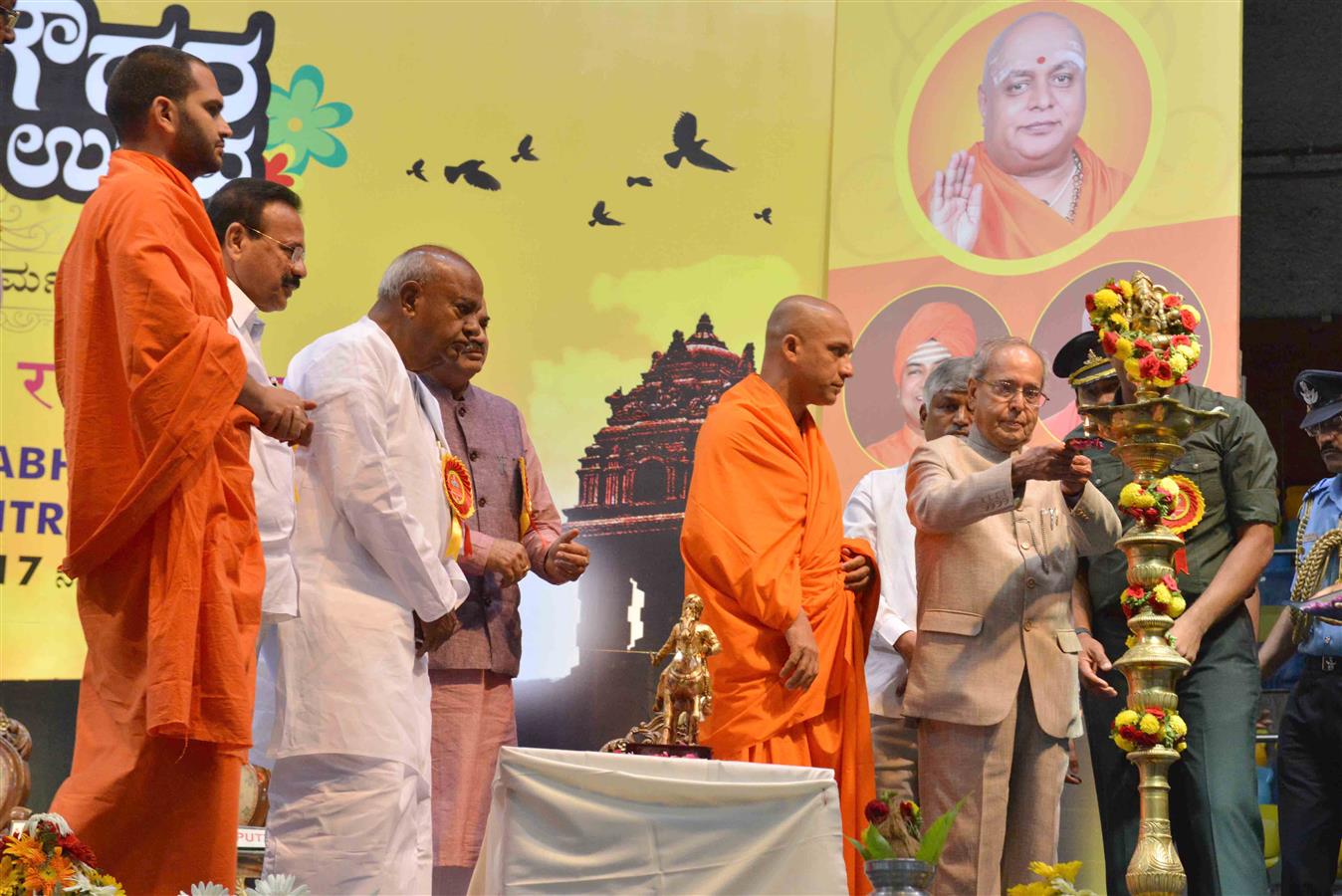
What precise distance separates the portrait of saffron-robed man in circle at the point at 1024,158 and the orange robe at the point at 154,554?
3988mm

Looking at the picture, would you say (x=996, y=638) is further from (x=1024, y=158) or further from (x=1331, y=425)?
(x=1024, y=158)

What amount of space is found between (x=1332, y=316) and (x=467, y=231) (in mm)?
4005

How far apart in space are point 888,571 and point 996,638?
1102 mm

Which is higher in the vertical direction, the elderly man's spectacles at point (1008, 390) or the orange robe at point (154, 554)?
the elderly man's spectacles at point (1008, 390)

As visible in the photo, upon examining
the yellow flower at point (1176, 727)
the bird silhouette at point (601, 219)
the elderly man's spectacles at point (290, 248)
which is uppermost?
the bird silhouette at point (601, 219)

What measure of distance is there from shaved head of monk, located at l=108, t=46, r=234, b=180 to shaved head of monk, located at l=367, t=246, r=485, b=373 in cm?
81

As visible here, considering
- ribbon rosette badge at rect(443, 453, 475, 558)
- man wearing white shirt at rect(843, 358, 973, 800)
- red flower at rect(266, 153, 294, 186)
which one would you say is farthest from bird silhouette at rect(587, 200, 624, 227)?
ribbon rosette badge at rect(443, 453, 475, 558)

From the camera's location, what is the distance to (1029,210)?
6.61 meters

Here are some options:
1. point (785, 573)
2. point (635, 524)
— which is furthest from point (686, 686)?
point (635, 524)

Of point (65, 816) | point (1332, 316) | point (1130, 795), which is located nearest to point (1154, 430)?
point (1130, 795)

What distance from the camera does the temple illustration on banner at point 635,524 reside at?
6500 millimetres

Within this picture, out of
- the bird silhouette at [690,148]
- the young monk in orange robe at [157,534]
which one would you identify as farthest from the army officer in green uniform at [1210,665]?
the bird silhouette at [690,148]

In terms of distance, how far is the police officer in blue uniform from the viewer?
16.6ft

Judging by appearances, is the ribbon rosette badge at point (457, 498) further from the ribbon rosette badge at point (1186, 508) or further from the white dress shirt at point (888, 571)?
the ribbon rosette badge at point (1186, 508)
